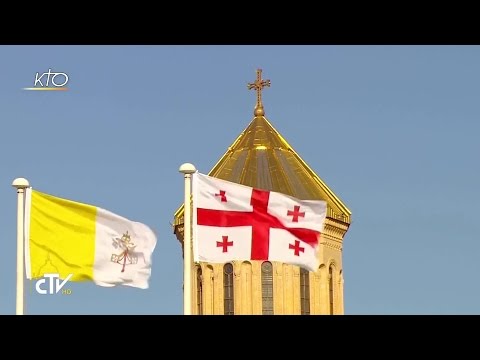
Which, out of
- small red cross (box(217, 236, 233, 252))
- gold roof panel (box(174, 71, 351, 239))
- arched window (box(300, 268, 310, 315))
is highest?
gold roof panel (box(174, 71, 351, 239))

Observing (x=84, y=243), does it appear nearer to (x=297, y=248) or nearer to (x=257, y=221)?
(x=257, y=221)

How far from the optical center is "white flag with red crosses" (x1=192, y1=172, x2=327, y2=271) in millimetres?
34438

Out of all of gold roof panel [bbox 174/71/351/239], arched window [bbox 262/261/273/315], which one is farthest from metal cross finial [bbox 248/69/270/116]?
arched window [bbox 262/261/273/315]

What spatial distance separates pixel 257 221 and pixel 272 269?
3744 centimetres

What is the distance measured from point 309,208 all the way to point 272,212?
79cm

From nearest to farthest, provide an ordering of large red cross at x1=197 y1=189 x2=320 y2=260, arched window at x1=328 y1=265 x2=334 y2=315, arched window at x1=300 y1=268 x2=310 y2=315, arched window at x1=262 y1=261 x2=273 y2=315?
large red cross at x1=197 y1=189 x2=320 y2=260 → arched window at x1=262 y1=261 x2=273 y2=315 → arched window at x1=300 y1=268 x2=310 y2=315 → arched window at x1=328 y1=265 x2=334 y2=315

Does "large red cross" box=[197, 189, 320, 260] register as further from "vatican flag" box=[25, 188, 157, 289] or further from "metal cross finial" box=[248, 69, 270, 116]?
"metal cross finial" box=[248, 69, 270, 116]

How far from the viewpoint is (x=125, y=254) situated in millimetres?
33688

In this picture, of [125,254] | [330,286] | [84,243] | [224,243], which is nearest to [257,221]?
[224,243]

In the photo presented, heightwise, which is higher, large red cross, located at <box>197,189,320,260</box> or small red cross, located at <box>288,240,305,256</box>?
large red cross, located at <box>197,189,320,260</box>

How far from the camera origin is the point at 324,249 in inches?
2869

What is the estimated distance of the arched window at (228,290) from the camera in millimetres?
71750

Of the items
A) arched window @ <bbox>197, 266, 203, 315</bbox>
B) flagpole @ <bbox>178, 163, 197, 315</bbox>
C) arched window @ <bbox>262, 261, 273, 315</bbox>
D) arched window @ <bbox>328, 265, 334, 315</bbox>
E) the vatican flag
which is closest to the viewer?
flagpole @ <bbox>178, 163, 197, 315</bbox>
